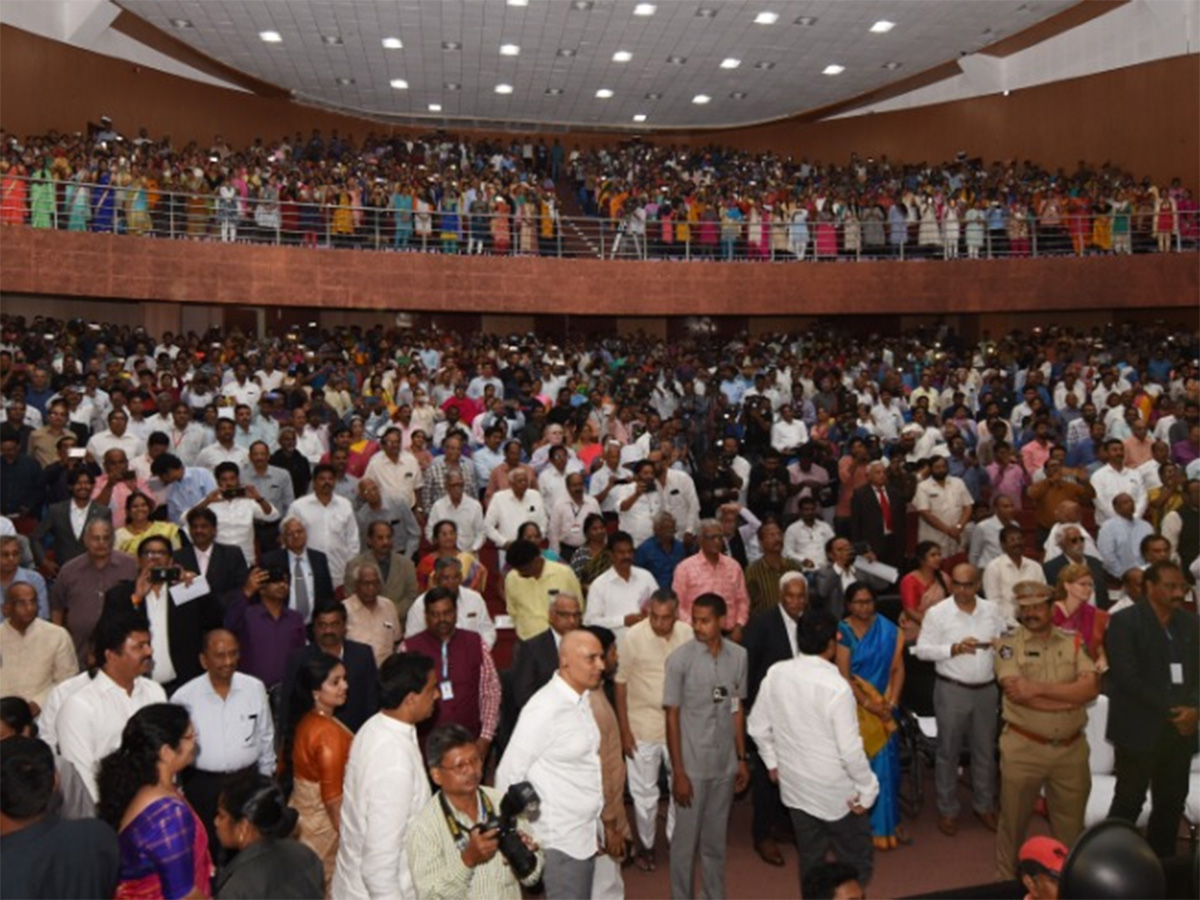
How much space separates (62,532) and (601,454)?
453 cm

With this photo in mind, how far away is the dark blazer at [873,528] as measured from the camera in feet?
32.2

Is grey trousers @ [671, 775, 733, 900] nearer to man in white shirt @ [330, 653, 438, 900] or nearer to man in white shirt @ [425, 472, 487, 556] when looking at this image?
man in white shirt @ [330, 653, 438, 900]

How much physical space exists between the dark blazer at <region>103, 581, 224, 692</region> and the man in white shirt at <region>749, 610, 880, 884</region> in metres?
2.95

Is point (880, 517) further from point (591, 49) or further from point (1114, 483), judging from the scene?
point (591, 49)

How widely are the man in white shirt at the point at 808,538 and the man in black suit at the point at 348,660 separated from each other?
3857 millimetres

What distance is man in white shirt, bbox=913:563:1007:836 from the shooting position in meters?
6.55

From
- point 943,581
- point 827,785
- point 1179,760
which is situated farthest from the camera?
point 943,581

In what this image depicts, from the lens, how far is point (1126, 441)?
11336mm

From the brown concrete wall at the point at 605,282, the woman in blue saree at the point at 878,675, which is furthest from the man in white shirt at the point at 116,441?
the brown concrete wall at the point at 605,282

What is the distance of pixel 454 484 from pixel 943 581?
3376 mm

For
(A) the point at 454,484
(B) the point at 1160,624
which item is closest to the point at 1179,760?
(B) the point at 1160,624

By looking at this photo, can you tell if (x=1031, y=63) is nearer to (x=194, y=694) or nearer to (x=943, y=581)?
(x=943, y=581)

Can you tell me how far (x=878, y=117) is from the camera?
28.8 m

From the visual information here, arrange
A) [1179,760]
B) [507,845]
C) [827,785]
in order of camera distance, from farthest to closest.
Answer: [1179,760] → [827,785] → [507,845]
